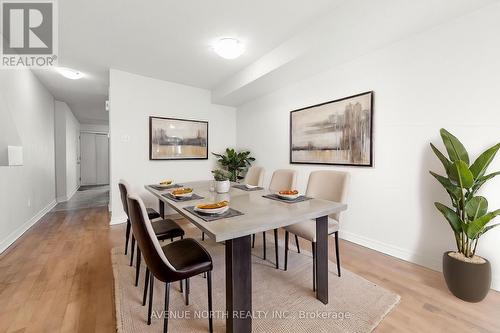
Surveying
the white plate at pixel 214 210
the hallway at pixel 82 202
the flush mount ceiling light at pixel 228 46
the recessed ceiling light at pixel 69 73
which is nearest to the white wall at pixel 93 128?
the hallway at pixel 82 202

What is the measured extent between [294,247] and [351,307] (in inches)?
43.3

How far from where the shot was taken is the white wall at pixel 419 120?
183 cm

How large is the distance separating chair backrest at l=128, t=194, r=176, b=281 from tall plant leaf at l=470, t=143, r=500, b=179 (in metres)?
2.30

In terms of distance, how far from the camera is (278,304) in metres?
1.63

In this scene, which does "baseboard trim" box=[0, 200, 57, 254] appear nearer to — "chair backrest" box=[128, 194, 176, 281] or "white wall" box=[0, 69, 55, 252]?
"white wall" box=[0, 69, 55, 252]

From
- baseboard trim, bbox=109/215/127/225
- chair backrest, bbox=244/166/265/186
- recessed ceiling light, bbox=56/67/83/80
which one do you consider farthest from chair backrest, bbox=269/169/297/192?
recessed ceiling light, bbox=56/67/83/80

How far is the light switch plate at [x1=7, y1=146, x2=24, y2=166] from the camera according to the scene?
2.73 meters

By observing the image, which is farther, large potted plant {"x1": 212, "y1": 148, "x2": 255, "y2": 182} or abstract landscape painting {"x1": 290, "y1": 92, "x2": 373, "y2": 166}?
large potted plant {"x1": 212, "y1": 148, "x2": 255, "y2": 182}

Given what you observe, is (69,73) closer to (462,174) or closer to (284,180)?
(284,180)

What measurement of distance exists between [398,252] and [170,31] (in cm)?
355

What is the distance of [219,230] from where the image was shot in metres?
1.10

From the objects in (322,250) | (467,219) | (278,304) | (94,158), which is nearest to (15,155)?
(278,304)

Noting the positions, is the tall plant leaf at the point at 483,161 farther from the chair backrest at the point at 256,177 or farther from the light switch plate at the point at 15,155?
the light switch plate at the point at 15,155

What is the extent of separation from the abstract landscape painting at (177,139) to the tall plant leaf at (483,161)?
3970mm
